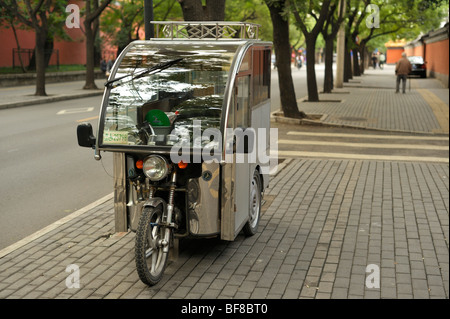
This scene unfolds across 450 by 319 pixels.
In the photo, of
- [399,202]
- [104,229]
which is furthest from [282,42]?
[104,229]

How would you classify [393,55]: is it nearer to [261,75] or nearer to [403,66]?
[403,66]

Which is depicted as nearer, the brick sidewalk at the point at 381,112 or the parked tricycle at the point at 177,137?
the parked tricycle at the point at 177,137

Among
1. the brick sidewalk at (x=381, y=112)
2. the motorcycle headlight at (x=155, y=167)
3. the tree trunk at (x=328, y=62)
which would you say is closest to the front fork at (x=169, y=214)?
the motorcycle headlight at (x=155, y=167)

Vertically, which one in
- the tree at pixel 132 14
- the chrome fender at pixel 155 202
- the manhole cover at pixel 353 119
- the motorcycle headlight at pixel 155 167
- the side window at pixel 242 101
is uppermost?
the tree at pixel 132 14

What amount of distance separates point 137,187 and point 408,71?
26684 millimetres

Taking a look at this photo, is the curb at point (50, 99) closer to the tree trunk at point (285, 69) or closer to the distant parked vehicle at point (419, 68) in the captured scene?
the tree trunk at point (285, 69)

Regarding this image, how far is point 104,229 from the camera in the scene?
7535mm

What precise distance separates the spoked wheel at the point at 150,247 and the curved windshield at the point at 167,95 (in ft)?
2.34

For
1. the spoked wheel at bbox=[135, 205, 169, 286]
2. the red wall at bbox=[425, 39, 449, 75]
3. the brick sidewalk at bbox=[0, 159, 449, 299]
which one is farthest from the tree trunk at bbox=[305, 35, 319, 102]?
the spoked wheel at bbox=[135, 205, 169, 286]

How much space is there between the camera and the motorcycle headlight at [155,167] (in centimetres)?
592

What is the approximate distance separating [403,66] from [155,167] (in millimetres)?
26358

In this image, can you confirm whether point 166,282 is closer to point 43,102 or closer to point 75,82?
point 43,102

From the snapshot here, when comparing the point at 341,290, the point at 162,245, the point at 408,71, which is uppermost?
the point at 408,71

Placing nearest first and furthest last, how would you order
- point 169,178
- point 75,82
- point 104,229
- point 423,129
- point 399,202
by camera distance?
point 169,178
point 104,229
point 399,202
point 423,129
point 75,82
